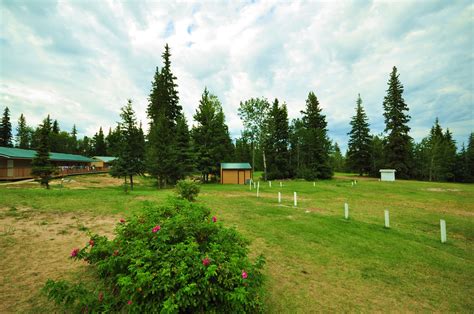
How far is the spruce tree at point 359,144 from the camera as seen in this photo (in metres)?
45.6

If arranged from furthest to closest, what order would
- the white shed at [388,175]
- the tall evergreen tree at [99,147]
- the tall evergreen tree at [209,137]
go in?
1. the tall evergreen tree at [99,147]
2. the white shed at [388,175]
3. the tall evergreen tree at [209,137]

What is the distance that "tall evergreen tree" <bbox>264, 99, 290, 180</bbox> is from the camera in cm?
4097

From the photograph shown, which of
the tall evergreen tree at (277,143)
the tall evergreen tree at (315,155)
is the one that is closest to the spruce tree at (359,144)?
the tall evergreen tree at (315,155)

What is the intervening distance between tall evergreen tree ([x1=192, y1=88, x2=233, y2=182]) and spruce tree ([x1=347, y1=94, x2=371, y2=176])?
102 feet

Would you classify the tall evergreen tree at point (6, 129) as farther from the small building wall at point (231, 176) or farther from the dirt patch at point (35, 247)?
the dirt patch at point (35, 247)

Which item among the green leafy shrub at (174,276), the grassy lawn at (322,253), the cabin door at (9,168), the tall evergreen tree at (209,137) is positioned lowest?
the grassy lawn at (322,253)

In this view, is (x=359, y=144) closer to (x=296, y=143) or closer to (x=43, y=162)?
(x=296, y=143)

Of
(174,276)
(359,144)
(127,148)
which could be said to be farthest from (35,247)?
(359,144)

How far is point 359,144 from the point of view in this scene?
46.1 m

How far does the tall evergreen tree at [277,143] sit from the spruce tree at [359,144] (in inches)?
645

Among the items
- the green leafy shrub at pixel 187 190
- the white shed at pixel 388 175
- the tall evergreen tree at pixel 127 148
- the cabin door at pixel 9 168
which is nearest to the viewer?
the green leafy shrub at pixel 187 190

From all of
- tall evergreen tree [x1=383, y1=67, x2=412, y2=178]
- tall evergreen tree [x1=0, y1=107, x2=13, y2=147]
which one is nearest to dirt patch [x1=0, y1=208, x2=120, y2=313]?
tall evergreen tree [x1=383, y1=67, x2=412, y2=178]

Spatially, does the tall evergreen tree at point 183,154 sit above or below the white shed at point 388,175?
above

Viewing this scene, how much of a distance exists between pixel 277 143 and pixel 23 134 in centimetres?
8966
